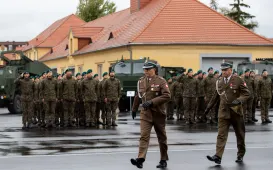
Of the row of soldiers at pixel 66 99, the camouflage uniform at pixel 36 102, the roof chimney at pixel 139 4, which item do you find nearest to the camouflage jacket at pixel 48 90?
the row of soldiers at pixel 66 99

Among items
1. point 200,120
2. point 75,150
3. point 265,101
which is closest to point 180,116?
point 200,120

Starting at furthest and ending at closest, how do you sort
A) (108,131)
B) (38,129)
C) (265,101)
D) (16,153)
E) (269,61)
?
(269,61) < (265,101) < (38,129) < (108,131) < (16,153)

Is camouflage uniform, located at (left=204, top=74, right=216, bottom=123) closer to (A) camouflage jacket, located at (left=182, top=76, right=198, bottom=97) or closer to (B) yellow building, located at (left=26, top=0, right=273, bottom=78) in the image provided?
(A) camouflage jacket, located at (left=182, top=76, right=198, bottom=97)

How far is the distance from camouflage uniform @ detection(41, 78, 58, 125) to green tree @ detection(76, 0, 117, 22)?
61.5m

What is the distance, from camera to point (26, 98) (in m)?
23.3

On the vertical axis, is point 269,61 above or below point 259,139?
above

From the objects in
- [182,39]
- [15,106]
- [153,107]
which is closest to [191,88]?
[15,106]

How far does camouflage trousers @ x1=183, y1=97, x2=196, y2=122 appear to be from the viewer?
25375 millimetres

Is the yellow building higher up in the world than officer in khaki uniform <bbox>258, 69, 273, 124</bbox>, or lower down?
higher up

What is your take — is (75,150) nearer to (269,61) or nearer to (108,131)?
(108,131)

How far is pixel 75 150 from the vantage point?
15703 millimetres

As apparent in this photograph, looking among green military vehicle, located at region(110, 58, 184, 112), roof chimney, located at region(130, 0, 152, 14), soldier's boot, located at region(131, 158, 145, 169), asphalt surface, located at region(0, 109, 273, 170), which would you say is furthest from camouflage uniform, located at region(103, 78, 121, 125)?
roof chimney, located at region(130, 0, 152, 14)

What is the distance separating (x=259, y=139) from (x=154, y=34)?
29.3 metres

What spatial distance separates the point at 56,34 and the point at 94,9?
596cm
